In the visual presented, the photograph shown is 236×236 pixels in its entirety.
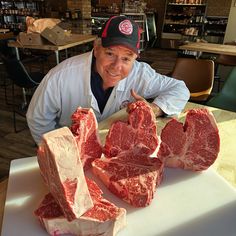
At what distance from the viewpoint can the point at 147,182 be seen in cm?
79

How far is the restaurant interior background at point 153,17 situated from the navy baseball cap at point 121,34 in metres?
5.26

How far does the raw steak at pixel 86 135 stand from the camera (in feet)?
2.80

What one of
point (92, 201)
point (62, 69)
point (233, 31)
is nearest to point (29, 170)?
point (92, 201)

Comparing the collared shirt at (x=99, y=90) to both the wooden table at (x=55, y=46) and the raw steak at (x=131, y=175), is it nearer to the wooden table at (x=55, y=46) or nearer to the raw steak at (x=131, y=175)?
the raw steak at (x=131, y=175)

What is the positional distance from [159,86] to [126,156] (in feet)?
2.39

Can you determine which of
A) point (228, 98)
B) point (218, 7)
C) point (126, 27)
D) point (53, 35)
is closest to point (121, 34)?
point (126, 27)

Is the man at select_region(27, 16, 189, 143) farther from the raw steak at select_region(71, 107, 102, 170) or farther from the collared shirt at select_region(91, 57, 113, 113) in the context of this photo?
the raw steak at select_region(71, 107, 102, 170)

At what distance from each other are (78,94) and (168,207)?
0.80m

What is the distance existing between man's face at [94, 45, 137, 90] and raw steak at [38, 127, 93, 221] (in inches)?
24.3

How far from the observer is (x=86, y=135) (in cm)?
88

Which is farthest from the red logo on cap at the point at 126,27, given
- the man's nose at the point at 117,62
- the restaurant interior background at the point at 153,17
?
the restaurant interior background at the point at 153,17

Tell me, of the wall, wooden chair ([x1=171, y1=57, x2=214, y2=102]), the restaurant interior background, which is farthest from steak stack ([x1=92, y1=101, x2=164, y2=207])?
the wall

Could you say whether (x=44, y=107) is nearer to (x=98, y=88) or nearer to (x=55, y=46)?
(x=98, y=88)

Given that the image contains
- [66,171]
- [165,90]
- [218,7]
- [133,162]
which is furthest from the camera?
[218,7]
